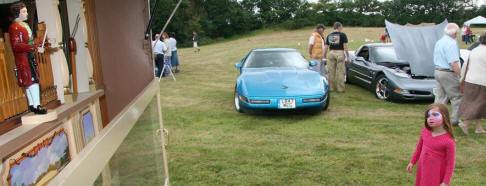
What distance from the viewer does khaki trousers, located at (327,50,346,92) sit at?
34.7 ft

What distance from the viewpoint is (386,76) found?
9.67m

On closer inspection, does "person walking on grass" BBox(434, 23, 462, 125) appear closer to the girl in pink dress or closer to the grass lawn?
the grass lawn

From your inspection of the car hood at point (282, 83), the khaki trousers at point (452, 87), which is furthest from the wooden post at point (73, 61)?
the khaki trousers at point (452, 87)

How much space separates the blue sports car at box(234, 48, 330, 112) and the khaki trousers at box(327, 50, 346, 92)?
131cm

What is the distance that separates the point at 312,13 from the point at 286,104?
5376 cm

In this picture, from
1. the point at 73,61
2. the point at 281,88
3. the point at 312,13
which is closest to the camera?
the point at 73,61

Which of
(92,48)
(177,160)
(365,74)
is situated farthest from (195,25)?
(92,48)

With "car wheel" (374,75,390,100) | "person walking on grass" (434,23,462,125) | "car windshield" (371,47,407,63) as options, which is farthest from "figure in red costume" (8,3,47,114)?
"car windshield" (371,47,407,63)

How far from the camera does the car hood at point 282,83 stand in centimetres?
821

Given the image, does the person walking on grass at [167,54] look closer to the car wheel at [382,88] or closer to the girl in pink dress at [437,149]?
the car wheel at [382,88]

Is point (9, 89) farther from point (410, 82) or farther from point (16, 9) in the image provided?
point (410, 82)

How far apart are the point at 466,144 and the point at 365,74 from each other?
4.55 meters

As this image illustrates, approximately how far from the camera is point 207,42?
50531 mm

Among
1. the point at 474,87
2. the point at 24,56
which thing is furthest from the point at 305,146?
the point at 24,56
